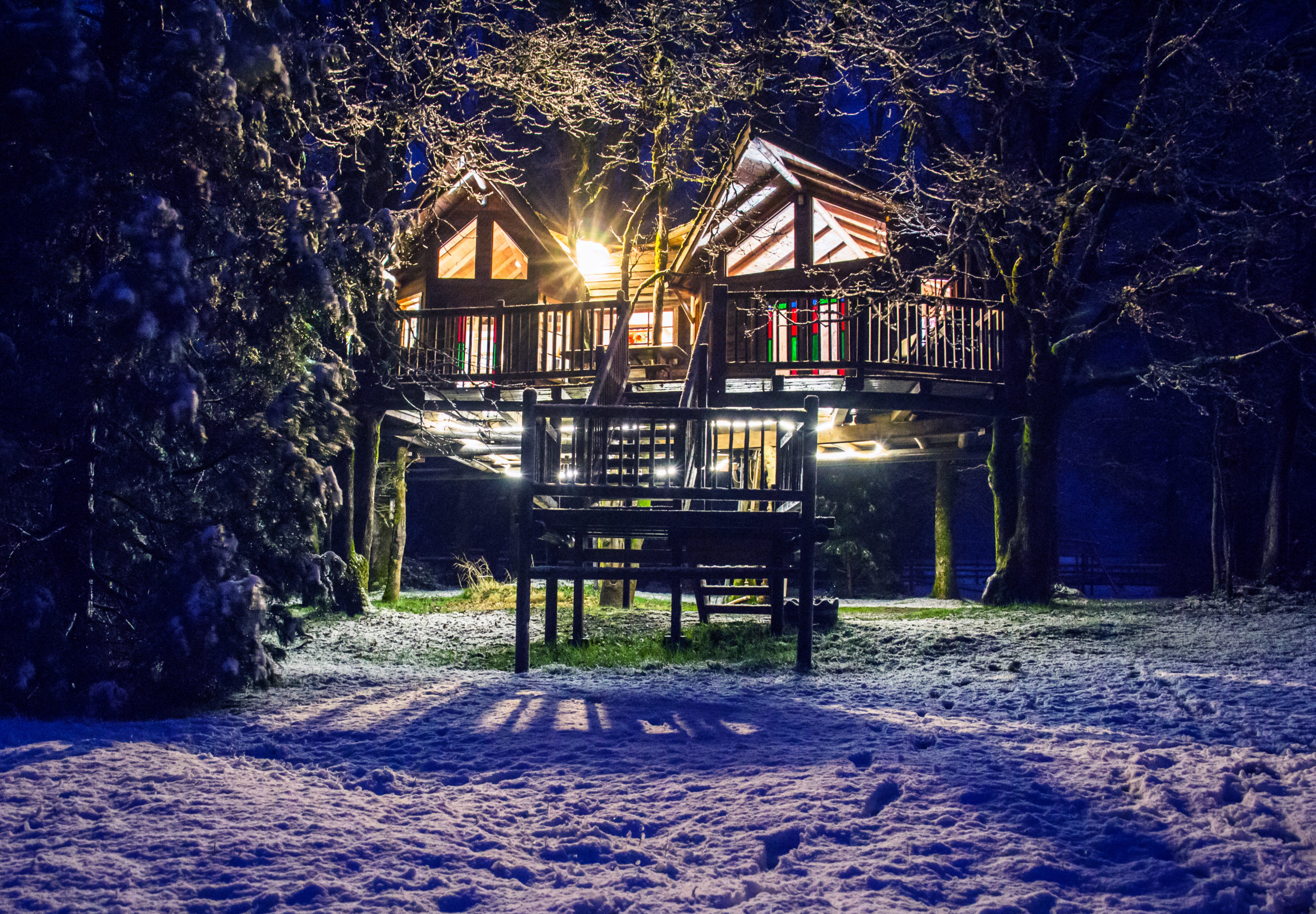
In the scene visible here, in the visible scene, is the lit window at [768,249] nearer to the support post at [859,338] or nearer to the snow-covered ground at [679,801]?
the support post at [859,338]

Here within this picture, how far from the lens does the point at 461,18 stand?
465 inches

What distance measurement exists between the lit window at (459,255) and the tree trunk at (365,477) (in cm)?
661

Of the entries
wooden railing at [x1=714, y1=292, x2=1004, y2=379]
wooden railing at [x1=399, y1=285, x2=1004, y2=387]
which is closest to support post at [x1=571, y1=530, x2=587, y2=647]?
wooden railing at [x1=399, y1=285, x2=1004, y2=387]

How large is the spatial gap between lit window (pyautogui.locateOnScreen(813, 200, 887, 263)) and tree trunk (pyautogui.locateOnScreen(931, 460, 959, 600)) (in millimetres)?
4707

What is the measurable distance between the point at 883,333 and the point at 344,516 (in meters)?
8.69

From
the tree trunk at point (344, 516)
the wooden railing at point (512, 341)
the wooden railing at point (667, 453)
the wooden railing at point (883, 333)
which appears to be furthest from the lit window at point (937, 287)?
the tree trunk at point (344, 516)

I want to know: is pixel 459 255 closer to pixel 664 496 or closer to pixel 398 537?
pixel 398 537

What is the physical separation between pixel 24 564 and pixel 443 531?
20.5 meters

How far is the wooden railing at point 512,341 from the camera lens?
12.9 metres

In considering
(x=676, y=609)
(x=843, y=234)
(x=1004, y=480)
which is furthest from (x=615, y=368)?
(x=843, y=234)

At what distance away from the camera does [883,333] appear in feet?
38.4

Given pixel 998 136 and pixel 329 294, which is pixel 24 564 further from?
pixel 998 136

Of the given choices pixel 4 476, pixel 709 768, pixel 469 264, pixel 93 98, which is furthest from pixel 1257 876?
pixel 469 264

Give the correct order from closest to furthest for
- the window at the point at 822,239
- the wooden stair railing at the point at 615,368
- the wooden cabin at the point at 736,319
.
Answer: the wooden stair railing at the point at 615,368 → the wooden cabin at the point at 736,319 → the window at the point at 822,239
